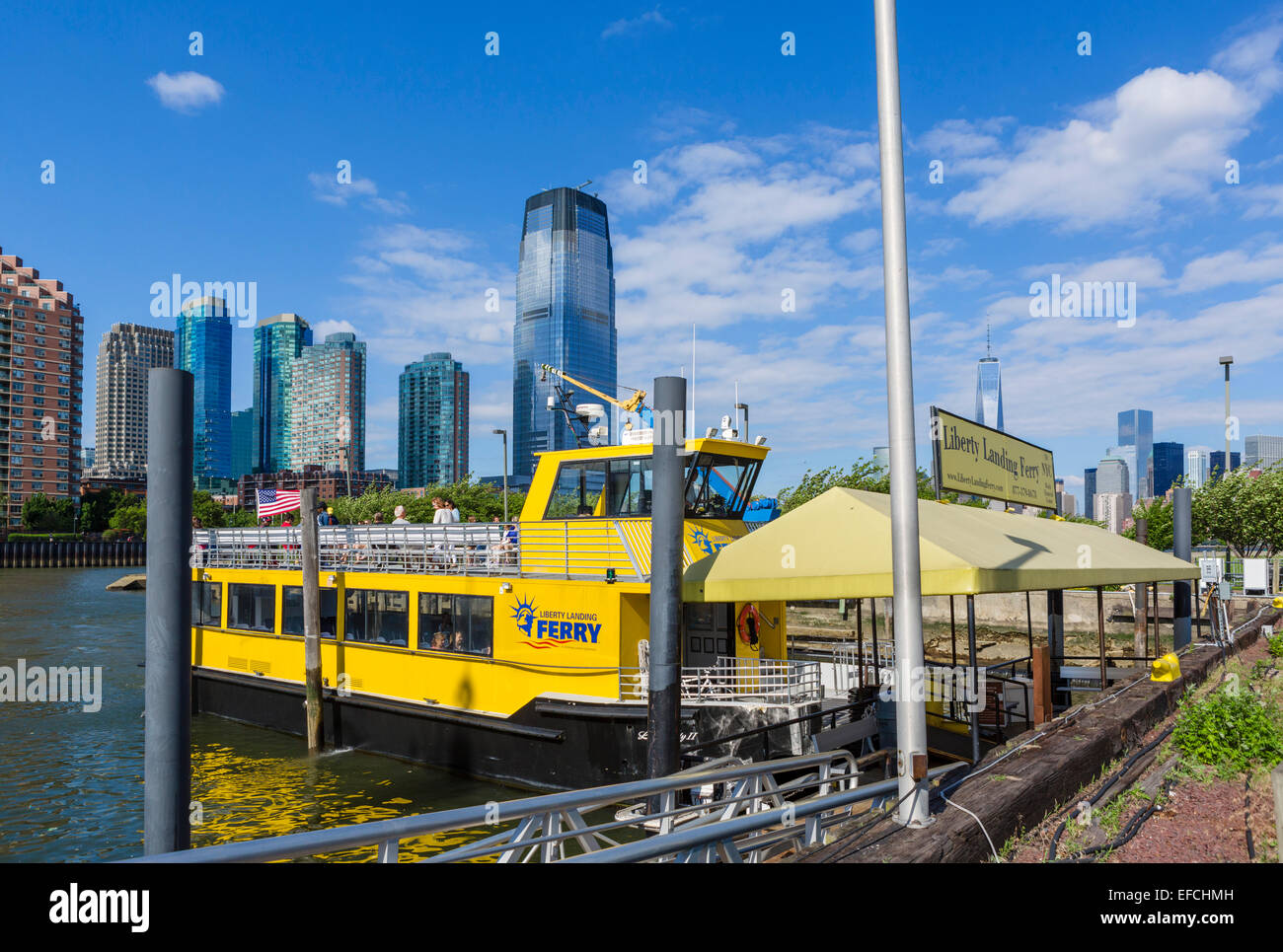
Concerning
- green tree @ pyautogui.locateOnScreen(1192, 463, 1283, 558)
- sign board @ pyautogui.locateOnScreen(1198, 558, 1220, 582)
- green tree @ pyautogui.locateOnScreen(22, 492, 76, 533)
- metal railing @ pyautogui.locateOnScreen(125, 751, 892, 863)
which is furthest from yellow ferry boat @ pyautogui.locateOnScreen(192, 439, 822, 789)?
green tree @ pyautogui.locateOnScreen(22, 492, 76, 533)

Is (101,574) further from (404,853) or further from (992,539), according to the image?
(992,539)

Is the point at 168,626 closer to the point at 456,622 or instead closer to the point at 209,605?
the point at 456,622

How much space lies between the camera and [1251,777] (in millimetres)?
8641

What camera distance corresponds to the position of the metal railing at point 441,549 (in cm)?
1404

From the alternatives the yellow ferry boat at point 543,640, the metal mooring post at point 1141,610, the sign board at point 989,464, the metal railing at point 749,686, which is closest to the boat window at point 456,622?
the yellow ferry boat at point 543,640

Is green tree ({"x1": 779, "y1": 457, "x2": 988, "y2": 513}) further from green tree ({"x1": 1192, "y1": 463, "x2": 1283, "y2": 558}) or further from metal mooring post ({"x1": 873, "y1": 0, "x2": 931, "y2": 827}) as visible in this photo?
metal mooring post ({"x1": 873, "y1": 0, "x2": 931, "y2": 827})

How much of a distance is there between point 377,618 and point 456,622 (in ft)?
8.16

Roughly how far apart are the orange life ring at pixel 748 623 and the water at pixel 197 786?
461cm

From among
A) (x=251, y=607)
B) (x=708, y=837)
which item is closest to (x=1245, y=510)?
(x=251, y=607)

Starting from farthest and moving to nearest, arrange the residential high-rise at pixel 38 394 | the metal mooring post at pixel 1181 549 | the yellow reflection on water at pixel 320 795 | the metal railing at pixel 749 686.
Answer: the residential high-rise at pixel 38 394
the metal mooring post at pixel 1181 549
the yellow reflection on water at pixel 320 795
the metal railing at pixel 749 686

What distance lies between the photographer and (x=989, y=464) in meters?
12.5

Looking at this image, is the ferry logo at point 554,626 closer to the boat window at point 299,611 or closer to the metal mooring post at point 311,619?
the metal mooring post at point 311,619

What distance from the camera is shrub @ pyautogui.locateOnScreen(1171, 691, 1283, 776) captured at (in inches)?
354
